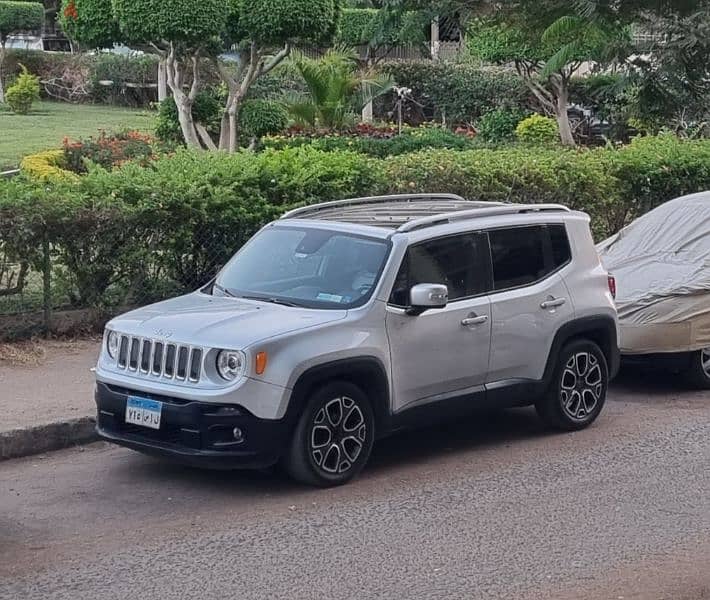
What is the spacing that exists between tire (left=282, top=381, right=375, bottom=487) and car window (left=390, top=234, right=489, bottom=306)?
2.53ft

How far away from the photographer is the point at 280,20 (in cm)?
2097

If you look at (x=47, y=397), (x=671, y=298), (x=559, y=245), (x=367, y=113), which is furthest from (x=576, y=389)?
(x=367, y=113)

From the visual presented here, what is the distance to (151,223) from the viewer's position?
1154 cm

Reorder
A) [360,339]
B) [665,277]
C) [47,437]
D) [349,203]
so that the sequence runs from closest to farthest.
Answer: [360,339], [47,437], [349,203], [665,277]

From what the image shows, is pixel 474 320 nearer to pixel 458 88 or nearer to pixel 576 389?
pixel 576 389

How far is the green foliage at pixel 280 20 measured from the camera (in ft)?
68.6

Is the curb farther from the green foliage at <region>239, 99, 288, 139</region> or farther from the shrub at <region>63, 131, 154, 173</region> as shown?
the green foliage at <region>239, 99, 288, 139</region>

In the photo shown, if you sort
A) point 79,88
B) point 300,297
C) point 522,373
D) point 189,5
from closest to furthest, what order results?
point 300,297
point 522,373
point 189,5
point 79,88

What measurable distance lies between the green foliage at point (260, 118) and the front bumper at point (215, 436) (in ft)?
55.4

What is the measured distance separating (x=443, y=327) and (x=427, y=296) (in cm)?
40

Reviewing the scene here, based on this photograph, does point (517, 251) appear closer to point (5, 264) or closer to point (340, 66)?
point (5, 264)

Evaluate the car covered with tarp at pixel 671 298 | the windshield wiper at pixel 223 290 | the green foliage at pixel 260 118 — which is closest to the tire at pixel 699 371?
the car covered with tarp at pixel 671 298

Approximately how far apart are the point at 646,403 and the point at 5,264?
18.5 ft

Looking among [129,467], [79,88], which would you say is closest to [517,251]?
[129,467]
